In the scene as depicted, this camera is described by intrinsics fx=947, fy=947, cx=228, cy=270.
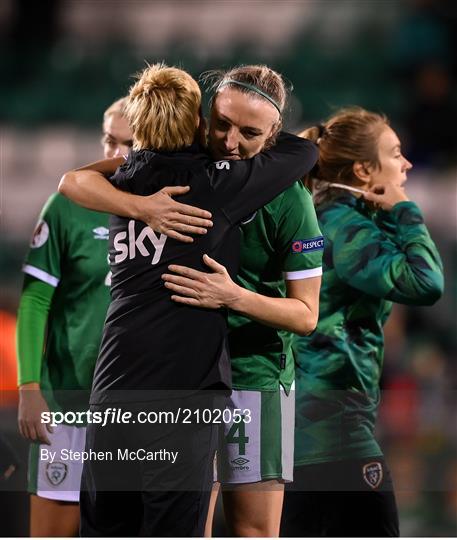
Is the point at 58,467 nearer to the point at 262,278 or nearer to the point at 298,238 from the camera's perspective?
the point at 262,278

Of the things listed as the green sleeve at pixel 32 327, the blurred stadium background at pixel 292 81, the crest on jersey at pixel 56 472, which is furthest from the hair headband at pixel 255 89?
the blurred stadium background at pixel 292 81

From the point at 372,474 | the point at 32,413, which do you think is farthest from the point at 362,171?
the point at 32,413

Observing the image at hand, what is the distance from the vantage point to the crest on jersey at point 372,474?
2.54 m

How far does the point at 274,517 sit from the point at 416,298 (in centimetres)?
67

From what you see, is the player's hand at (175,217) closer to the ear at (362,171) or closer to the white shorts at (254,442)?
the white shorts at (254,442)

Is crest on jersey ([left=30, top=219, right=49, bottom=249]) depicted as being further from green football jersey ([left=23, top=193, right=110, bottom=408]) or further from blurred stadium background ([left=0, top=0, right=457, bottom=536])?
blurred stadium background ([left=0, top=0, right=457, bottom=536])

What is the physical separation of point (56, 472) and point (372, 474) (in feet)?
2.84

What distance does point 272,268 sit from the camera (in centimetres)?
224

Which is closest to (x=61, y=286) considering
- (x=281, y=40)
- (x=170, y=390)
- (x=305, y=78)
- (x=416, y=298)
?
(x=170, y=390)

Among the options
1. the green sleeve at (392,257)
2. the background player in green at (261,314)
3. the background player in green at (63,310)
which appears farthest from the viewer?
the background player in green at (63,310)

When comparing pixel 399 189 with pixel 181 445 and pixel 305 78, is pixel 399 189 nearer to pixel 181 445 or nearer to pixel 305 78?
pixel 181 445

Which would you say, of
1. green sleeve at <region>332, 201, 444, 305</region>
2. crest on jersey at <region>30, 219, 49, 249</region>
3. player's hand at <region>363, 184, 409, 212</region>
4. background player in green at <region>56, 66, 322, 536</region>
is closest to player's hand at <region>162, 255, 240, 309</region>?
background player in green at <region>56, 66, 322, 536</region>

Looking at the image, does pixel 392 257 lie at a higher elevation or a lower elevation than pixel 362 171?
lower

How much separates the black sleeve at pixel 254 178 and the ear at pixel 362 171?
1.39ft
